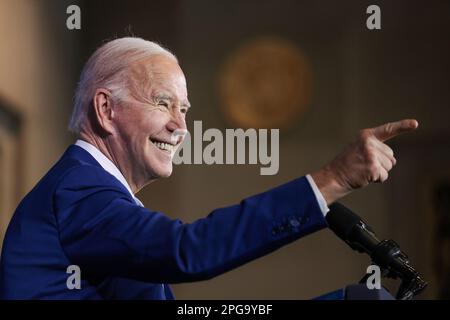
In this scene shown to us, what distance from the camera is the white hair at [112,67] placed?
145cm

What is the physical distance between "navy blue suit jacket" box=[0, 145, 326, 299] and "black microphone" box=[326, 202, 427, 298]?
0.15 m

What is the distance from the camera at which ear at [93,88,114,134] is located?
4.79 ft

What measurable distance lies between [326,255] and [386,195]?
412 millimetres

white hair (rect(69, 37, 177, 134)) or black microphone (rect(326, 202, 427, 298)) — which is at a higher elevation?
white hair (rect(69, 37, 177, 134))

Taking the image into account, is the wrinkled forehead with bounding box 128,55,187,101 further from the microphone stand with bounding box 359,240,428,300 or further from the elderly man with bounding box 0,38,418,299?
the microphone stand with bounding box 359,240,428,300

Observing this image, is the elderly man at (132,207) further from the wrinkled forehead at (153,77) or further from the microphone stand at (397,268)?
the microphone stand at (397,268)

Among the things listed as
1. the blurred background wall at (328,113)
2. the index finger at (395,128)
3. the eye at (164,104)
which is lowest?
the blurred background wall at (328,113)

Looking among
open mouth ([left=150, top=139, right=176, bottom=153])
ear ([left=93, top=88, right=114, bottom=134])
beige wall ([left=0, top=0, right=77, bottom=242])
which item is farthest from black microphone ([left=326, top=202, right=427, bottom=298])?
beige wall ([left=0, top=0, right=77, bottom=242])

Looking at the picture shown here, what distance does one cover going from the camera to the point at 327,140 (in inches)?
178

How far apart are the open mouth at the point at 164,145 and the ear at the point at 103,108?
76mm

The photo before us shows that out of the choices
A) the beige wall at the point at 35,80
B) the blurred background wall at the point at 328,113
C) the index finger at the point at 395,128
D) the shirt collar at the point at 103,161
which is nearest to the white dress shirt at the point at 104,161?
the shirt collar at the point at 103,161
